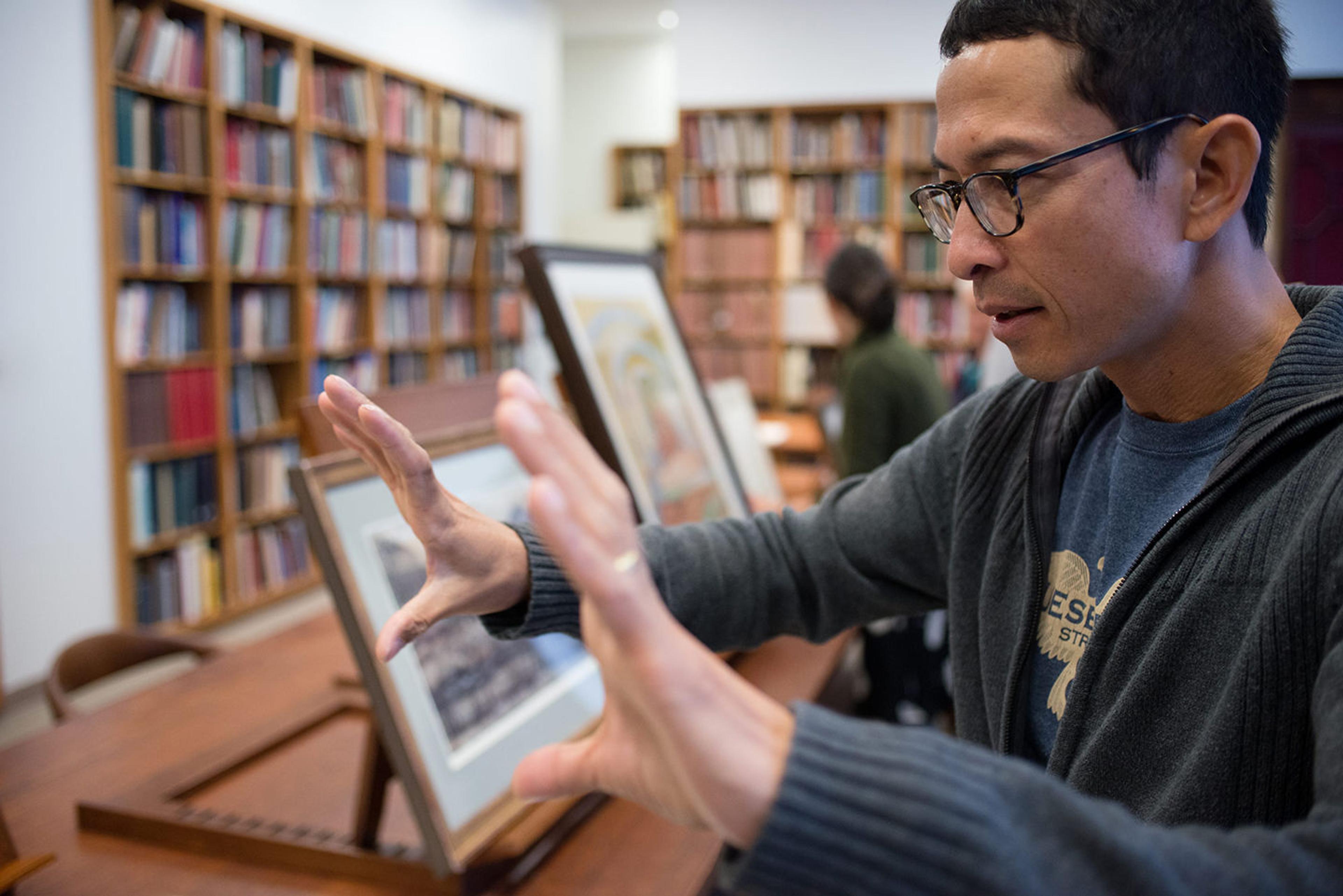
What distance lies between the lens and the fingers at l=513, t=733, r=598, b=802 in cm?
60

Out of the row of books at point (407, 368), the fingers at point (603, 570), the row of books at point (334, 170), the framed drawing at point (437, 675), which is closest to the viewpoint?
the fingers at point (603, 570)

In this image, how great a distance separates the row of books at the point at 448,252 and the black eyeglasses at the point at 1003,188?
5.18 m

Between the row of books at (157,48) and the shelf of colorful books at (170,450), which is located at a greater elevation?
the row of books at (157,48)

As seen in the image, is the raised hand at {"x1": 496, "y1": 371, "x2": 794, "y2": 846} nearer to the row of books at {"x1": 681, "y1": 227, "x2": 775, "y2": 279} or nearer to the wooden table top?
the wooden table top

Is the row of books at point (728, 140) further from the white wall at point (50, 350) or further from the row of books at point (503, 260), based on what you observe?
the white wall at point (50, 350)

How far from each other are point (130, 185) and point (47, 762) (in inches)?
125

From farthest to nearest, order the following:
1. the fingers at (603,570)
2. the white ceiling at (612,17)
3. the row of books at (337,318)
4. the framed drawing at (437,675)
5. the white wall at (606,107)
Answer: the white wall at (606,107) < the white ceiling at (612,17) < the row of books at (337,318) < the framed drawing at (437,675) < the fingers at (603,570)

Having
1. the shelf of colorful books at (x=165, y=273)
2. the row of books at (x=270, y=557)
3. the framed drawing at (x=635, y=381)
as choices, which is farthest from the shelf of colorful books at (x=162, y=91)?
the framed drawing at (x=635, y=381)

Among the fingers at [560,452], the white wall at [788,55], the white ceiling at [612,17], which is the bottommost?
the fingers at [560,452]

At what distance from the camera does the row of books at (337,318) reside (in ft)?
16.2

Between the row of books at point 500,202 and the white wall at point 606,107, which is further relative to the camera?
the white wall at point 606,107

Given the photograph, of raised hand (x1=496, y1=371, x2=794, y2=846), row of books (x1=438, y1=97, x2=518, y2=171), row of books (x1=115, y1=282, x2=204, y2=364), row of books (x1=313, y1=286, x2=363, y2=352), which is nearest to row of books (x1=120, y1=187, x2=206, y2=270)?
row of books (x1=115, y1=282, x2=204, y2=364)

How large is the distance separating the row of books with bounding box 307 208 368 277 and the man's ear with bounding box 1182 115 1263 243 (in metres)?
4.55

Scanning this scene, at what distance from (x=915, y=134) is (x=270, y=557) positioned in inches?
166
